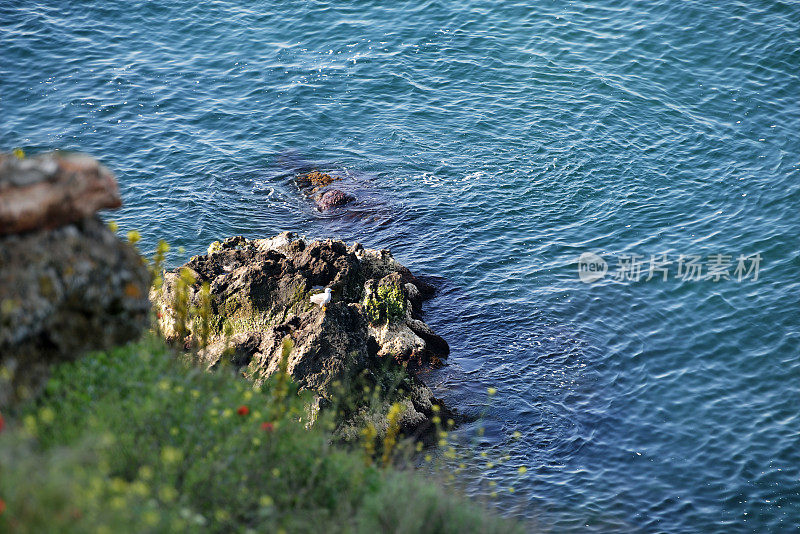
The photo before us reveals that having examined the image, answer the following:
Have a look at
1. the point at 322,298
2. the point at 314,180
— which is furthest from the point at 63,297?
the point at 314,180

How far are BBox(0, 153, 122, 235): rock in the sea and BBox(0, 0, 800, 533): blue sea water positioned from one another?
6979 mm

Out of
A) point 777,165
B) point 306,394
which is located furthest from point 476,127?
point 306,394

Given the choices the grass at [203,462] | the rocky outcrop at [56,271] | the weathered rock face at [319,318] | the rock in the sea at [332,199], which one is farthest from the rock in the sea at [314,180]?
the rocky outcrop at [56,271]

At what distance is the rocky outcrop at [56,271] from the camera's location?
5.42 meters

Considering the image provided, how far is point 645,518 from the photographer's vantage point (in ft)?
32.1

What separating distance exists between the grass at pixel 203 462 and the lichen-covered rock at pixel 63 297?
23 centimetres

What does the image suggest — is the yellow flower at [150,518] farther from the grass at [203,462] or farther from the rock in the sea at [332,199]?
the rock in the sea at [332,199]

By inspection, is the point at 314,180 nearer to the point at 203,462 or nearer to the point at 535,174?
the point at 535,174

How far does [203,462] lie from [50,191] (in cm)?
250

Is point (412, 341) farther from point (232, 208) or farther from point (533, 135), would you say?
point (533, 135)

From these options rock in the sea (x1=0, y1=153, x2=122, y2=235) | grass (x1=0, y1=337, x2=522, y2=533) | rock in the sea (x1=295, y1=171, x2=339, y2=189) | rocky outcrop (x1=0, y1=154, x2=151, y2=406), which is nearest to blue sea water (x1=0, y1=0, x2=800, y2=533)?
rock in the sea (x1=295, y1=171, x2=339, y2=189)

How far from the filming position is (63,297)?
576 centimetres

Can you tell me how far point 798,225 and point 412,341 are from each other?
919 centimetres

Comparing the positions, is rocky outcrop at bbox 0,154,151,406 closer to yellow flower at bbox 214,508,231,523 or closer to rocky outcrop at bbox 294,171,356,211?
yellow flower at bbox 214,508,231,523
